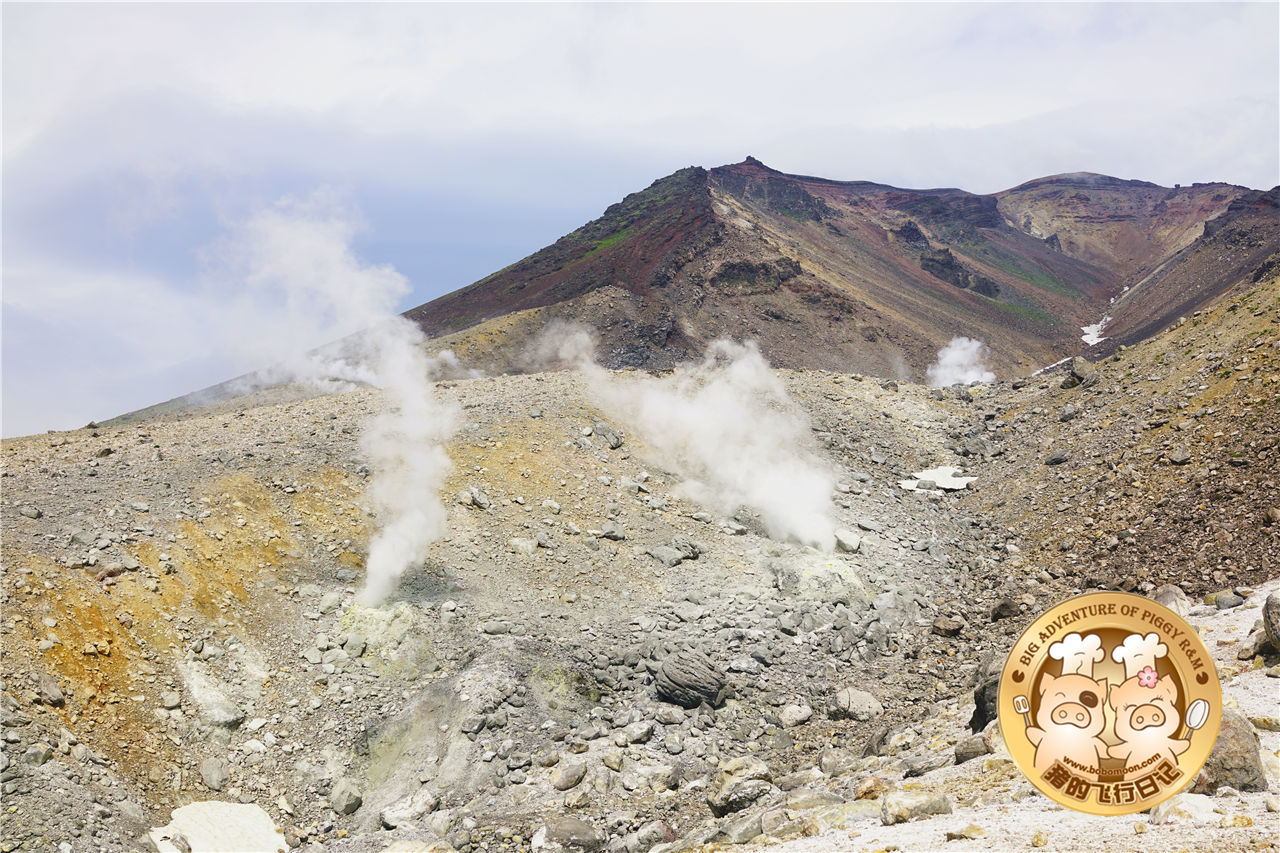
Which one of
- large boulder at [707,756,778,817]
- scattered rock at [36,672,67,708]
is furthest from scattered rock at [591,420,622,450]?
scattered rock at [36,672,67,708]

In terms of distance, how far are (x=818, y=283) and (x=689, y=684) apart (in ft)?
181

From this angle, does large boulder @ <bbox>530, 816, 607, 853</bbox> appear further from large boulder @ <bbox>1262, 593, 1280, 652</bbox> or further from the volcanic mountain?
the volcanic mountain

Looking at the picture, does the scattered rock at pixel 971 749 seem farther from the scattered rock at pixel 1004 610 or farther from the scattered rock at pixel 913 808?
the scattered rock at pixel 1004 610

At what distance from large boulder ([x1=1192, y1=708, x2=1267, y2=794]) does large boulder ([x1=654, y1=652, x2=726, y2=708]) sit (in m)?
7.15

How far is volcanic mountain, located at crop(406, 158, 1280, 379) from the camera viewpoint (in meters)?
54.0

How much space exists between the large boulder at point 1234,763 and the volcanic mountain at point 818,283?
4220 cm

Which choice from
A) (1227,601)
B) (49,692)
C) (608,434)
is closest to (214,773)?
(49,692)

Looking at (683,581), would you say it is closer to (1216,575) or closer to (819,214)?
(1216,575)

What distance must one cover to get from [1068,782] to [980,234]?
427 feet

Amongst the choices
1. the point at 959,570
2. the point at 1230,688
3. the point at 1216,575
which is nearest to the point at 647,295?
the point at 959,570

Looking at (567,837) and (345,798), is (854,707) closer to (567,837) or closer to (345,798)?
(567,837)

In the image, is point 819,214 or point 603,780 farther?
point 819,214

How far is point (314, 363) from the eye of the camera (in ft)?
147

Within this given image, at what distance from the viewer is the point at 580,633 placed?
13383 mm
